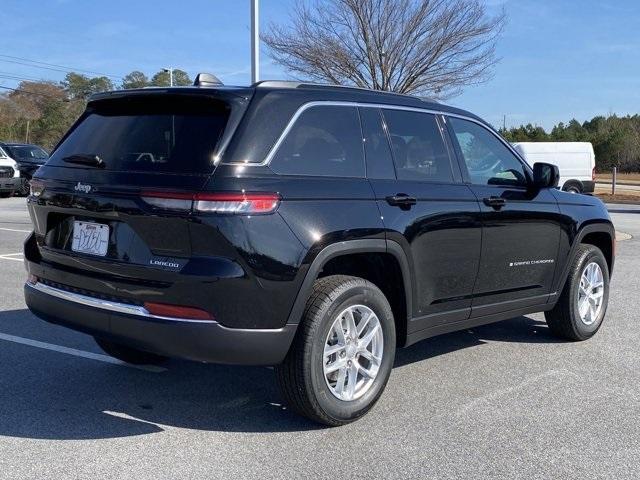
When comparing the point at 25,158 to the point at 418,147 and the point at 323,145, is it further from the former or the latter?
the point at 323,145

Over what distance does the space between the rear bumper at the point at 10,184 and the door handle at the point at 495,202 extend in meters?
22.2

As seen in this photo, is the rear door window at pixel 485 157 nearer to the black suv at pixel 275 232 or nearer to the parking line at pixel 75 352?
the black suv at pixel 275 232

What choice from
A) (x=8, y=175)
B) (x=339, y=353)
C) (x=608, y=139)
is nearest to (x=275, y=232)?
(x=339, y=353)

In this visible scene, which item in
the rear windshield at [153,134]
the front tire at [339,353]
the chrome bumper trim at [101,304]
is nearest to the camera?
the chrome bumper trim at [101,304]

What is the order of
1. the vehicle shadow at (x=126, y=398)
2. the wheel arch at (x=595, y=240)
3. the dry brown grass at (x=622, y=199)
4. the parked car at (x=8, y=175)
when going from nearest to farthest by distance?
the vehicle shadow at (x=126, y=398) < the wheel arch at (x=595, y=240) < the parked car at (x=8, y=175) < the dry brown grass at (x=622, y=199)

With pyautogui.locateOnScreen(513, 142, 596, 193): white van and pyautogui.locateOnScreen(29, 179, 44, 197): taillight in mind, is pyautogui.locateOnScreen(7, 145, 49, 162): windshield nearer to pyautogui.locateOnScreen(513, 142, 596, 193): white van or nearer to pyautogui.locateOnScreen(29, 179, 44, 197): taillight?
pyautogui.locateOnScreen(513, 142, 596, 193): white van

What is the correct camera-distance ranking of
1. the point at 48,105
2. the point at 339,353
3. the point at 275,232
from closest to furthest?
the point at 275,232, the point at 339,353, the point at 48,105

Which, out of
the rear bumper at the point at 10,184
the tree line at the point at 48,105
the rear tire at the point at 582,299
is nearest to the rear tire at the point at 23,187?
the rear bumper at the point at 10,184

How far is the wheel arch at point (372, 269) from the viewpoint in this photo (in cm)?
386

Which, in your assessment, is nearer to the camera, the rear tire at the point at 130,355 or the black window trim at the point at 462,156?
the black window trim at the point at 462,156

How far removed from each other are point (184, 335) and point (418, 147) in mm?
2051

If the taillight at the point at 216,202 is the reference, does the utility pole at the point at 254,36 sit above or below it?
above

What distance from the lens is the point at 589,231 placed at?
6027 mm

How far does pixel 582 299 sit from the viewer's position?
20.2ft
